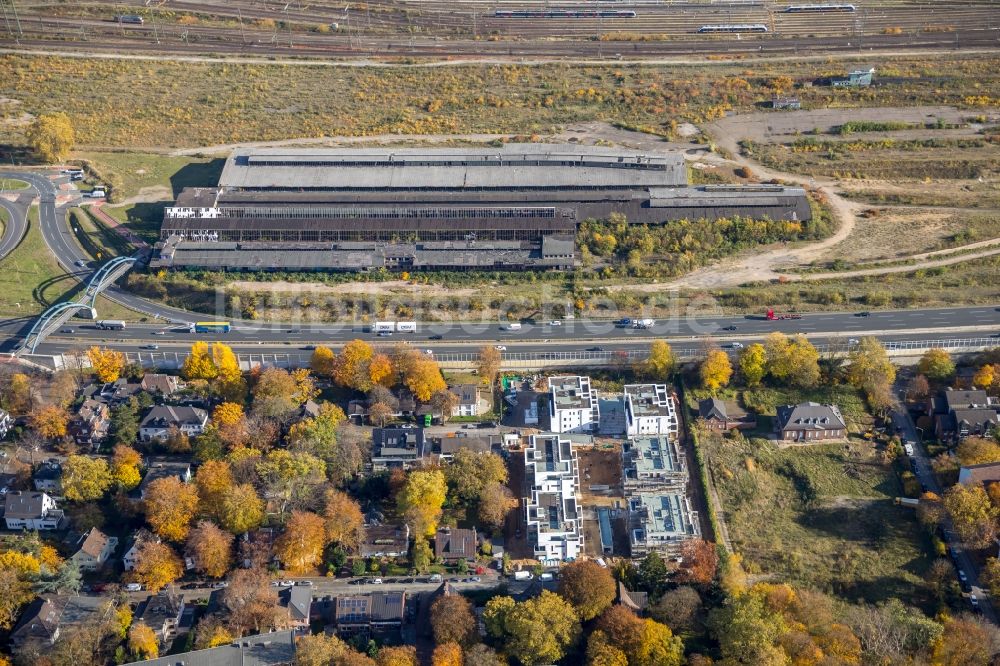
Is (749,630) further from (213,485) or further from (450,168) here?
(450,168)

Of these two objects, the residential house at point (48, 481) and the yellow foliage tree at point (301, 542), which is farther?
the residential house at point (48, 481)

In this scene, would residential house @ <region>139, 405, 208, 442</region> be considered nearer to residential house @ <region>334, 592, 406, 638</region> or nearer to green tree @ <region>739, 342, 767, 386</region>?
residential house @ <region>334, 592, 406, 638</region>

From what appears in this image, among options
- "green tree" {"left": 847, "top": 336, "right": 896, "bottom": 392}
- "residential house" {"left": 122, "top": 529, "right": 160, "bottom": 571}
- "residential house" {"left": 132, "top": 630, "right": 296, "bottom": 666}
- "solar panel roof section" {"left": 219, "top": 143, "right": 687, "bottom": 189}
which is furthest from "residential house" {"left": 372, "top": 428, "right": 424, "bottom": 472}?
"solar panel roof section" {"left": 219, "top": 143, "right": 687, "bottom": 189}

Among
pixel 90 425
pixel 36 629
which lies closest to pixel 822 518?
pixel 36 629

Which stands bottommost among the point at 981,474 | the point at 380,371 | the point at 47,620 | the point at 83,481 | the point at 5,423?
the point at 47,620

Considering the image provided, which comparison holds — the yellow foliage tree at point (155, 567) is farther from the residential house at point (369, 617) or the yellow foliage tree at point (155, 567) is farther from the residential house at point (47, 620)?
the residential house at point (369, 617)

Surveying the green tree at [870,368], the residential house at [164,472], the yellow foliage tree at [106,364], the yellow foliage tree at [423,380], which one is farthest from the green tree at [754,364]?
the yellow foliage tree at [106,364]

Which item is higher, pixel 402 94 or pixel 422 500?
pixel 402 94

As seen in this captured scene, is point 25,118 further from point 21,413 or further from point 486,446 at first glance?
point 486,446
